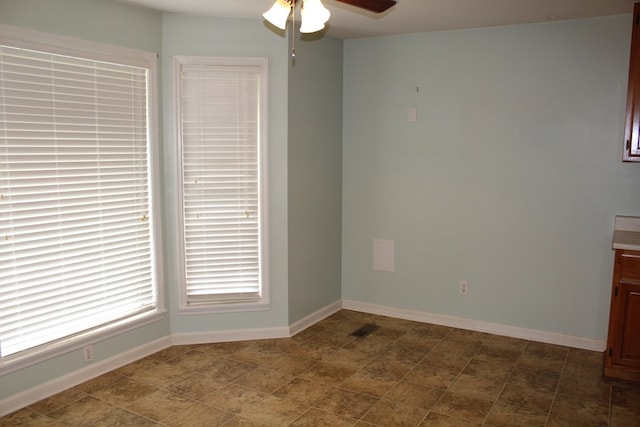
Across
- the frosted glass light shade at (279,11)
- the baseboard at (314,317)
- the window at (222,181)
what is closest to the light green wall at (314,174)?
the baseboard at (314,317)

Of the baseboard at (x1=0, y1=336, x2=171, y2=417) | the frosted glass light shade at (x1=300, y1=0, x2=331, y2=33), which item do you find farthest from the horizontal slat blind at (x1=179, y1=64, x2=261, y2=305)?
the frosted glass light shade at (x1=300, y1=0, x2=331, y2=33)

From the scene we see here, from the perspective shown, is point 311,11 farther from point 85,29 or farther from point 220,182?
point 220,182

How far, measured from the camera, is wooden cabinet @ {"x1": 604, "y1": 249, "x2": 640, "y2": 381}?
3.38 metres

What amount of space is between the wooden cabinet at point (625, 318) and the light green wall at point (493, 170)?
561 mm

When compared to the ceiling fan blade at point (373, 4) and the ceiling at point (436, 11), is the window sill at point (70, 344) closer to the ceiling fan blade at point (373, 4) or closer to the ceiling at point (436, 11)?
the ceiling at point (436, 11)

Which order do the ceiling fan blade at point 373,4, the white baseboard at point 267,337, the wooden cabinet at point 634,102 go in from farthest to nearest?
the wooden cabinet at point 634,102, the white baseboard at point 267,337, the ceiling fan blade at point 373,4

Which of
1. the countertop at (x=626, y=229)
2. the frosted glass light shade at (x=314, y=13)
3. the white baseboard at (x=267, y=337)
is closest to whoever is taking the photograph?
the frosted glass light shade at (x=314, y=13)

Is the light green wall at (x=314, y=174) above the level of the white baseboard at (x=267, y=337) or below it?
above

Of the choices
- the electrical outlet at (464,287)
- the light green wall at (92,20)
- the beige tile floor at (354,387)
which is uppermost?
the light green wall at (92,20)

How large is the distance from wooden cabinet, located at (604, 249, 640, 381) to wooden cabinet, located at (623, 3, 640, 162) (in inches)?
26.7

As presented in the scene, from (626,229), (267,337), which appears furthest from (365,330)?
(626,229)

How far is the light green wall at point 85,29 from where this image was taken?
2.99m

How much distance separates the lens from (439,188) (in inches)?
179

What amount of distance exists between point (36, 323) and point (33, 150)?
1.06 m
